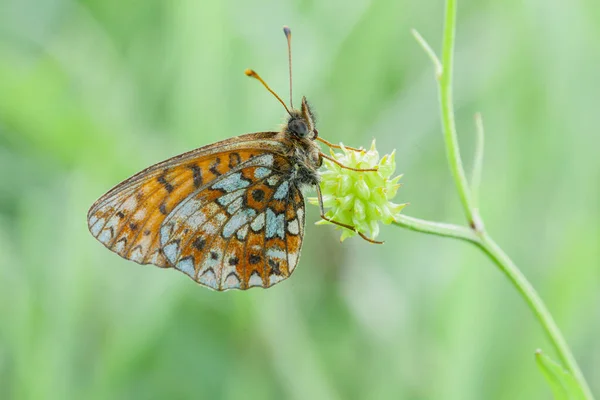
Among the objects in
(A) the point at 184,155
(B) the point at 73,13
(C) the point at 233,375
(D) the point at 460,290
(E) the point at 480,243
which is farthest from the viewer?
(B) the point at 73,13

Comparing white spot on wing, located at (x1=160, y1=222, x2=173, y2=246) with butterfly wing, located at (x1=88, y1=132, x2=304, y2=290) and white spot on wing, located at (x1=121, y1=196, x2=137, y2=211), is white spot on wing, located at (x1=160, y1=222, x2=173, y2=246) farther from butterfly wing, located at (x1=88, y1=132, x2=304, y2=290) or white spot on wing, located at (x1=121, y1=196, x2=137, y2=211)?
white spot on wing, located at (x1=121, y1=196, x2=137, y2=211)

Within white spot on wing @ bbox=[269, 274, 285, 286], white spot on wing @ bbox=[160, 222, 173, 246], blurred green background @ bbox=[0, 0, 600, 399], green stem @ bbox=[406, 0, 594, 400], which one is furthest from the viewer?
blurred green background @ bbox=[0, 0, 600, 399]

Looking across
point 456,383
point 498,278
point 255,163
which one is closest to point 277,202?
point 255,163

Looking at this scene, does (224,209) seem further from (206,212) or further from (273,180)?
(273,180)

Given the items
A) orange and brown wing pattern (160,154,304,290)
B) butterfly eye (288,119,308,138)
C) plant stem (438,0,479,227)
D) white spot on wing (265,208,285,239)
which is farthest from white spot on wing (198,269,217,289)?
plant stem (438,0,479,227)

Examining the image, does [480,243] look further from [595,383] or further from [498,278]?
[595,383]

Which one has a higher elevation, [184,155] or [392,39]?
[392,39]

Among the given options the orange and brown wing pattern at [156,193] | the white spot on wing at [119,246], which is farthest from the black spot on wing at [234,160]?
the white spot on wing at [119,246]

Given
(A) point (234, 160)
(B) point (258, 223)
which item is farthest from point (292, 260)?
(A) point (234, 160)
